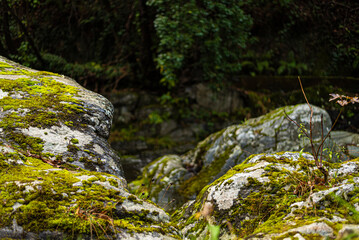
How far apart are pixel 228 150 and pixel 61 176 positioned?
14.1ft

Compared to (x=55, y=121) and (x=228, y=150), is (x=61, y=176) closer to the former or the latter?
(x=55, y=121)

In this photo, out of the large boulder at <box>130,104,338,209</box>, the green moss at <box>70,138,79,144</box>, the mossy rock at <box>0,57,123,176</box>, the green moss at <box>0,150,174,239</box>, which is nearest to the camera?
the green moss at <box>0,150,174,239</box>

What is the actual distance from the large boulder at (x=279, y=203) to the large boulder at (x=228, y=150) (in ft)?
8.97

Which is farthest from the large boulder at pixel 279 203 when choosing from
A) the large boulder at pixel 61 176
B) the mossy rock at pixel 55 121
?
the mossy rock at pixel 55 121

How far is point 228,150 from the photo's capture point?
5707mm

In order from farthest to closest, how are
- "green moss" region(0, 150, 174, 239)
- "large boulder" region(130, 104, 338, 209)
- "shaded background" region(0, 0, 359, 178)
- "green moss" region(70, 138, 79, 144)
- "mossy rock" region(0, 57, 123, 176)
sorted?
"shaded background" region(0, 0, 359, 178), "large boulder" region(130, 104, 338, 209), "green moss" region(70, 138, 79, 144), "mossy rock" region(0, 57, 123, 176), "green moss" region(0, 150, 174, 239)

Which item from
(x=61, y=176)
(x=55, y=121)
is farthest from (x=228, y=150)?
(x=61, y=176)

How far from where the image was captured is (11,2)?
9.11 meters

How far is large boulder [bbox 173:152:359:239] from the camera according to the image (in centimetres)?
150

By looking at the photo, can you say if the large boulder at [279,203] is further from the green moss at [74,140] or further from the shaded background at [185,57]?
the shaded background at [185,57]

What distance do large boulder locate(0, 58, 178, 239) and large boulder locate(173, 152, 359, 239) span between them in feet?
1.58

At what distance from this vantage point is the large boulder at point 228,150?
531 centimetres

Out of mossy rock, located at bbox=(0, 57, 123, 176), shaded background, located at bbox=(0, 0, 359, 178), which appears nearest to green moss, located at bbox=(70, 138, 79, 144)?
mossy rock, located at bbox=(0, 57, 123, 176)

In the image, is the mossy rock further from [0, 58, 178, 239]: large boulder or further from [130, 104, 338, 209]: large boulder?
[130, 104, 338, 209]: large boulder
